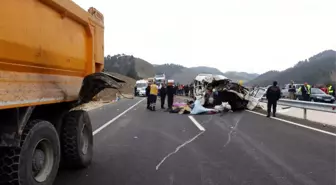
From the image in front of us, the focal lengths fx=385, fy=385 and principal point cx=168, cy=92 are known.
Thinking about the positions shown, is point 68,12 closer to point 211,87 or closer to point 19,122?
point 19,122

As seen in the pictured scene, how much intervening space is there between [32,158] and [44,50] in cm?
132

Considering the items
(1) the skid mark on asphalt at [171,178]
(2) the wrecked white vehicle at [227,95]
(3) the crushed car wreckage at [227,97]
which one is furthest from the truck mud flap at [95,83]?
(2) the wrecked white vehicle at [227,95]

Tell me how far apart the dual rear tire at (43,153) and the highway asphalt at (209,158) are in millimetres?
408

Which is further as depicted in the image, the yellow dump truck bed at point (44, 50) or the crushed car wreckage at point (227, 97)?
the crushed car wreckage at point (227, 97)

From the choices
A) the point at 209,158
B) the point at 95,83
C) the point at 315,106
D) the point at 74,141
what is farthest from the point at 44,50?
the point at 315,106

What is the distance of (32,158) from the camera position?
4.43 m

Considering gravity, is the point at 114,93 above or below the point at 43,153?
above

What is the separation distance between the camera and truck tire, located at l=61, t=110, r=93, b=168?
6156 millimetres

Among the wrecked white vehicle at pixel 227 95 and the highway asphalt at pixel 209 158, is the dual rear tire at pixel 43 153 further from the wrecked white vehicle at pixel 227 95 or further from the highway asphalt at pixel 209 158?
the wrecked white vehicle at pixel 227 95

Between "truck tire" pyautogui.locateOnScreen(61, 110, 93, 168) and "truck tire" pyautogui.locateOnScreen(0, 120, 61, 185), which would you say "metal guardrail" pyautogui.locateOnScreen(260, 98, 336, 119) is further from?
"truck tire" pyautogui.locateOnScreen(0, 120, 61, 185)

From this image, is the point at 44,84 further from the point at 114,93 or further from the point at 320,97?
the point at 114,93

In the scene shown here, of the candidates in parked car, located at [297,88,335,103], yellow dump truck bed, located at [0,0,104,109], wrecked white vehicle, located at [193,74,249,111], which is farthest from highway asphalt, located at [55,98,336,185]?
parked car, located at [297,88,335,103]

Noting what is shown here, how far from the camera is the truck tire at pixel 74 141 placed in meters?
6.16

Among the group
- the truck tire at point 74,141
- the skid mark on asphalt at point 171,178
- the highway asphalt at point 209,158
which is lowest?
the skid mark on asphalt at point 171,178
